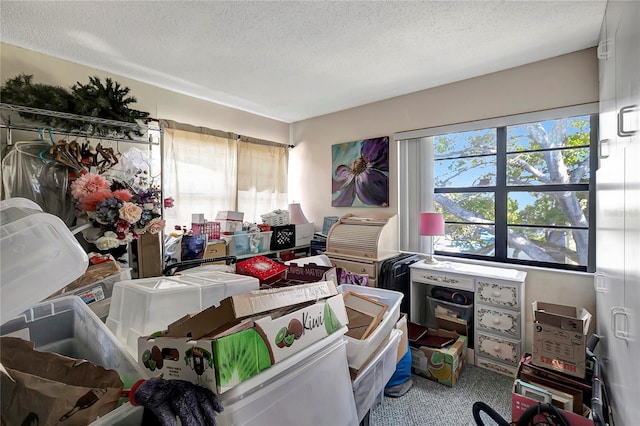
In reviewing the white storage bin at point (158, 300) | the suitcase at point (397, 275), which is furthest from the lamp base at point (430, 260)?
the white storage bin at point (158, 300)

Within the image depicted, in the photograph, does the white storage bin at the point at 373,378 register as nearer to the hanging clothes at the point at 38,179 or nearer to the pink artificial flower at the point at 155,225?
the pink artificial flower at the point at 155,225

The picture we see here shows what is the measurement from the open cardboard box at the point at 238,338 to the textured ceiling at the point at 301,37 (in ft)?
5.60

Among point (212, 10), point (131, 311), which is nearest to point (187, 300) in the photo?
point (131, 311)

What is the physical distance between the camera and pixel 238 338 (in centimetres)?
64

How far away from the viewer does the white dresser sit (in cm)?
222

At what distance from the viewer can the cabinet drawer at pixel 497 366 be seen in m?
2.23

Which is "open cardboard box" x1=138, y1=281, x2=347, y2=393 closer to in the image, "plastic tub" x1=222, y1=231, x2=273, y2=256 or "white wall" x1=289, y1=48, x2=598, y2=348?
"plastic tub" x1=222, y1=231, x2=273, y2=256

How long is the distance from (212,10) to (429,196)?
2454 mm

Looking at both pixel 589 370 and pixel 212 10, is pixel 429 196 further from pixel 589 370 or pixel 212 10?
pixel 212 10

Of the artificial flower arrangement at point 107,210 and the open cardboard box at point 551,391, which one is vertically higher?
the artificial flower arrangement at point 107,210

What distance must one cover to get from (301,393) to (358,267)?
6.89ft

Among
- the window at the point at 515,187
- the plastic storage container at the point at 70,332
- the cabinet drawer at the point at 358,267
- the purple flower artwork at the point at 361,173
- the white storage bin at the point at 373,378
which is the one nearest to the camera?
the plastic storage container at the point at 70,332

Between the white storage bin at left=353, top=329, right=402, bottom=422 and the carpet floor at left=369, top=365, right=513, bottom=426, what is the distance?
2.31 ft

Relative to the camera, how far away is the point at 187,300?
1.08 meters
